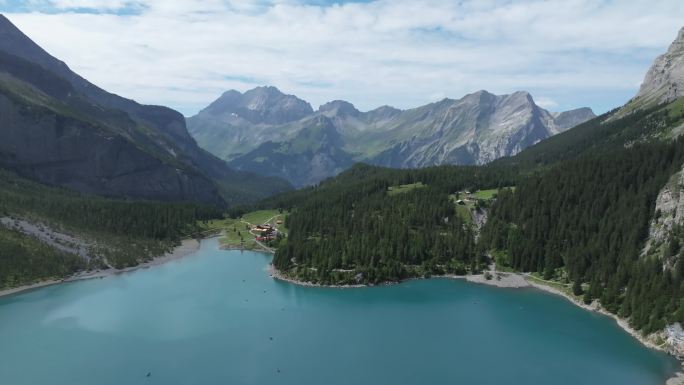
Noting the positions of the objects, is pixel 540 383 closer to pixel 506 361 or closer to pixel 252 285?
pixel 506 361

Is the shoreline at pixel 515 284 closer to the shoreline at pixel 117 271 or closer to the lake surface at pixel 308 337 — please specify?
the lake surface at pixel 308 337

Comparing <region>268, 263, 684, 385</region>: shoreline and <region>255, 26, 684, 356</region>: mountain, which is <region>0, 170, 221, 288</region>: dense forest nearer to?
<region>268, 263, 684, 385</region>: shoreline

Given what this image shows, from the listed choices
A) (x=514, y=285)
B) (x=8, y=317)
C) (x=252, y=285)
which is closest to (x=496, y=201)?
(x=514, y=285)

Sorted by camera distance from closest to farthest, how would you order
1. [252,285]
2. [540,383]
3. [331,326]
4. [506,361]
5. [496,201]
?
[540,383] < [506,361] < [331,326] < [252,285] < [496,201]

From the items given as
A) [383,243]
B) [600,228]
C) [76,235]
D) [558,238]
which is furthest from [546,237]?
[76,235]

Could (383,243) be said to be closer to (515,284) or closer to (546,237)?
(515,284)
